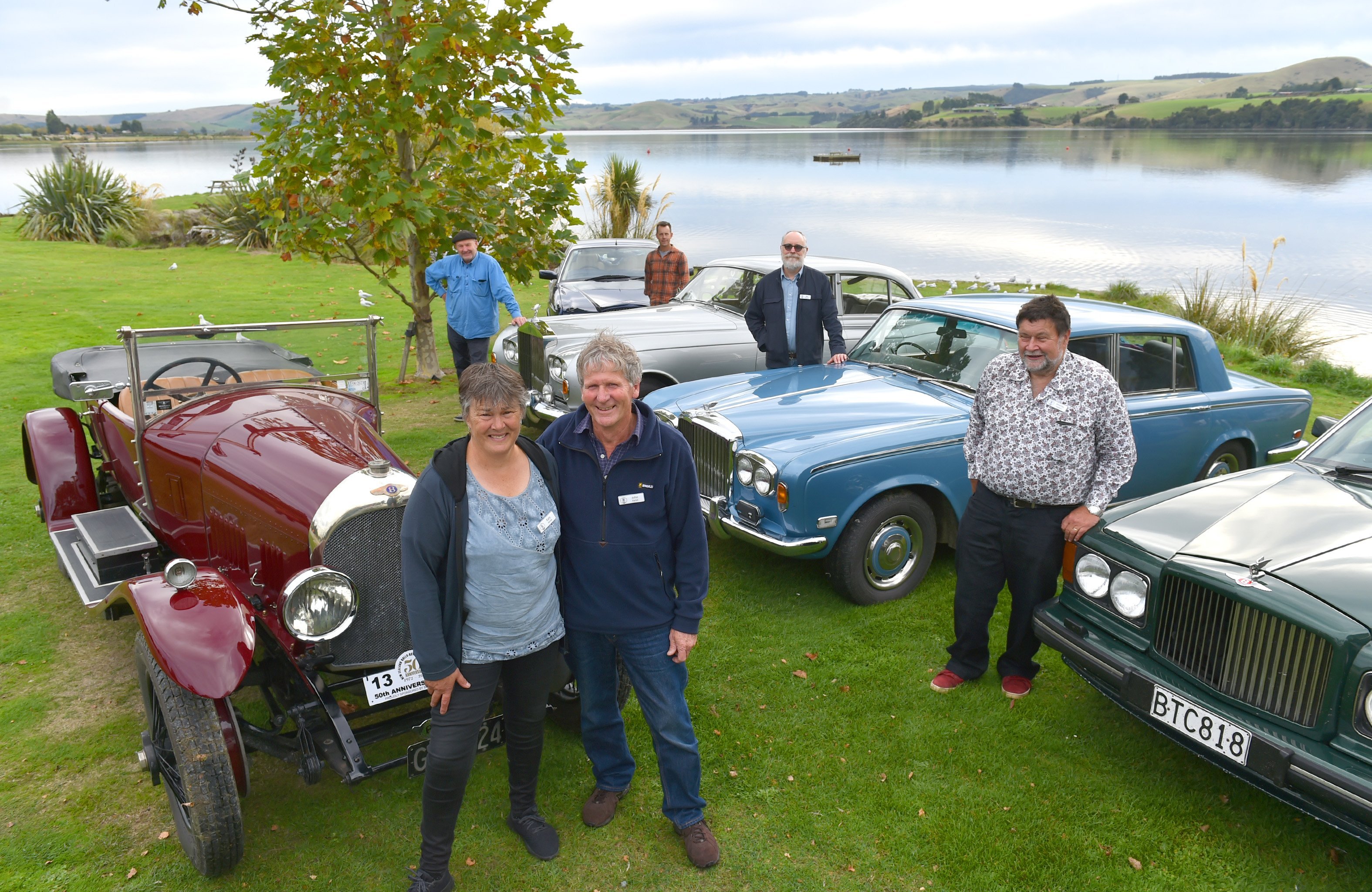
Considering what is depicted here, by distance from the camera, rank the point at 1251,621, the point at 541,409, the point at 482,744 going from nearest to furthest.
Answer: the point at 1251,621
the point at 482,744
the point at 541,409

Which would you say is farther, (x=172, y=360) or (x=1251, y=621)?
(x=172, y=360)

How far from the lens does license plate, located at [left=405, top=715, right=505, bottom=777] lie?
327 centimetres

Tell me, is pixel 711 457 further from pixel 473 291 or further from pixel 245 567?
pixel 473 291

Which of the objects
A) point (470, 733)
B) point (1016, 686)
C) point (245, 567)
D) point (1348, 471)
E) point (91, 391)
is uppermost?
point (91, 391)

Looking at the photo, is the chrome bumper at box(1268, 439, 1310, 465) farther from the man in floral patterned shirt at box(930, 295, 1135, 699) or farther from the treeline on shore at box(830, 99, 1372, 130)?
the treeline on shore at box(830, 99, 1372, 130)

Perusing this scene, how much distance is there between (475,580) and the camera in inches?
113

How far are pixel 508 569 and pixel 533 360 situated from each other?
18.4 feet

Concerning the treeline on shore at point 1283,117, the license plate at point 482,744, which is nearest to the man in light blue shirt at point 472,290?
the license plate at point 482,744

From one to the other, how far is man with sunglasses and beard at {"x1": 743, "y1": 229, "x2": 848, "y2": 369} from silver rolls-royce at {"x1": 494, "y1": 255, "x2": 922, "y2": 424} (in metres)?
0.81

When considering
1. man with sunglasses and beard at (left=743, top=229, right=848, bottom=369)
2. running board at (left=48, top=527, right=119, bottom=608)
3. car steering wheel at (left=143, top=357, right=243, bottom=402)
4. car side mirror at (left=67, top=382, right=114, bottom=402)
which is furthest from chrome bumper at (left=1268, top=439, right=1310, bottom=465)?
car side mirror at (left=67, top=382, right=114, bottom=402)

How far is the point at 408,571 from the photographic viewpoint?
2754mm

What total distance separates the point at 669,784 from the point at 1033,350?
2421mm

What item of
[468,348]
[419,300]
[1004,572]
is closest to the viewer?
[1004,572]

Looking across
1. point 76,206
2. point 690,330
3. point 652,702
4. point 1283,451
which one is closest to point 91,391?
point 652,702
